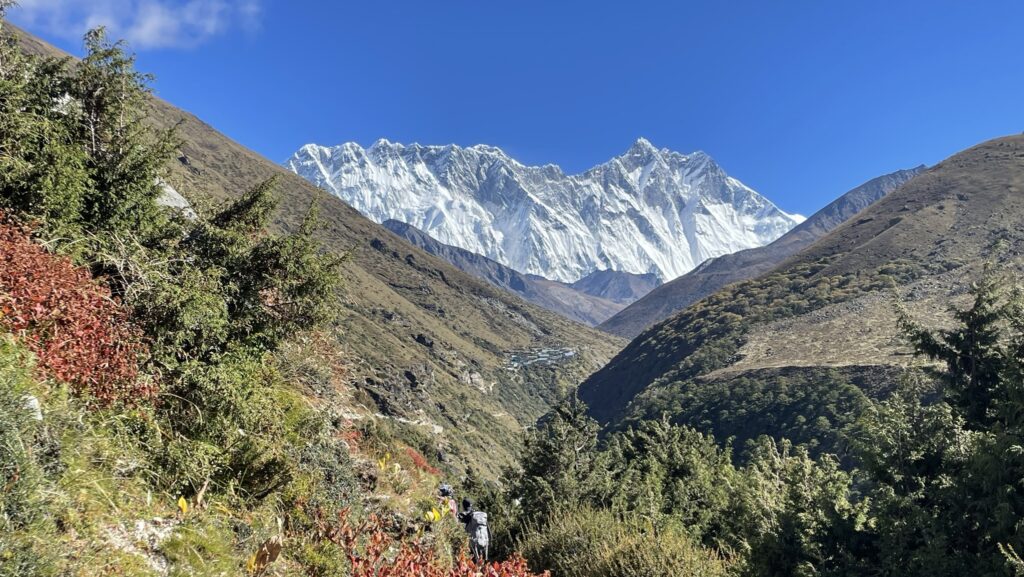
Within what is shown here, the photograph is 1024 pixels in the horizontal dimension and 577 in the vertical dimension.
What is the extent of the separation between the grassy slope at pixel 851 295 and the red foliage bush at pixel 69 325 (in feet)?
229

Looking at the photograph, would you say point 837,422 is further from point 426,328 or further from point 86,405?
point 426,328

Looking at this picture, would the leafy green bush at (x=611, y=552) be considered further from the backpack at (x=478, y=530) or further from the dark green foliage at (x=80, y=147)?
the dark green foliage at (x=80, y=147)

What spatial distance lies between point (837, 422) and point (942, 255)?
61.4m

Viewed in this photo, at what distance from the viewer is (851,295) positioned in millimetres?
96062

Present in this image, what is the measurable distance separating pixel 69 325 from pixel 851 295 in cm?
11423

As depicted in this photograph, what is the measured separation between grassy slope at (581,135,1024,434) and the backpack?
63.8 m

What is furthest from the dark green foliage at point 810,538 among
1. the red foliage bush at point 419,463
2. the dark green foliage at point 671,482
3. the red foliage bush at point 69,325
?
the red foliage bush at point 419,463

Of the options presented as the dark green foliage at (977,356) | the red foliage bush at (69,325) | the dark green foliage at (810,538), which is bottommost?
the dark green foliage at (810,538)

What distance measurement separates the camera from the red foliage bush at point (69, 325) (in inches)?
197

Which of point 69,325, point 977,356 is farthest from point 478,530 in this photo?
point 977,356

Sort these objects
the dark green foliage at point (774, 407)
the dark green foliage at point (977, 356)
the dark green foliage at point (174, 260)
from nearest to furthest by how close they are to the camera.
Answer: the dark green foliage at point (174, 260), the dark green foliage at point (977, 356), the dark green foliage at point (774, 407)

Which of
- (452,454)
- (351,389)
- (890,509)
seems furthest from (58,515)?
(452,454)

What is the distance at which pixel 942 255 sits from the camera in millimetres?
96812

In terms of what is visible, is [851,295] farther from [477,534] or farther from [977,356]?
[477,534]
